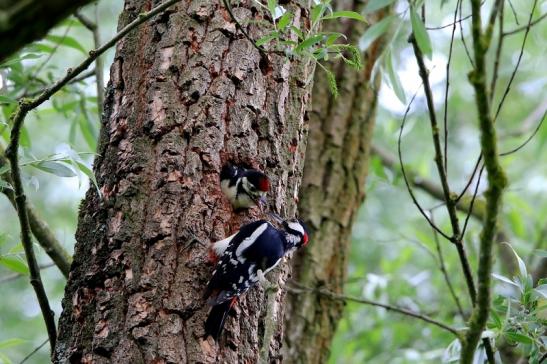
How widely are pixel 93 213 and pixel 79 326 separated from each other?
413mm

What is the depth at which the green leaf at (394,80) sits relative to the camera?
2197 millimetres

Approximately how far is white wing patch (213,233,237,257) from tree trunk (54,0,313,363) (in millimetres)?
30

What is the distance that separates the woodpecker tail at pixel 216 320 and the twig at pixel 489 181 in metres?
0.84

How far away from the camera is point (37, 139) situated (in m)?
7.54

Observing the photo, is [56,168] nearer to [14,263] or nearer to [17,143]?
[17,143]

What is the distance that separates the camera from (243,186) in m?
2.55

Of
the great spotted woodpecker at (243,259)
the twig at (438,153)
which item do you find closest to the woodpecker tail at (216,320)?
the great spotted woodpecker at (243,259)

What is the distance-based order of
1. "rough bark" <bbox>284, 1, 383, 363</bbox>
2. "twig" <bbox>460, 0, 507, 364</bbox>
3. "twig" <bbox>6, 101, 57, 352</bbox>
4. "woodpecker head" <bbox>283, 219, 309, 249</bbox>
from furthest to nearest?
"rough bark" <bbox>284, 1, 383, 363</bbox>
"woodpecker head" <bbox>283, 219, 309, 249</bbox>
"twig" <bbox>6, 101, 57, 352</bbox>
"twig" <bbox>460, 0, 507, 364</bbox>

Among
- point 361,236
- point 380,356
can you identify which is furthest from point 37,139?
point 380,356

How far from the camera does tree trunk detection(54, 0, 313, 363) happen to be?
8.04ft

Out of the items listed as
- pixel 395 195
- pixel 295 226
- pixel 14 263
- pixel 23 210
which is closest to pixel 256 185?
pixel 295 226

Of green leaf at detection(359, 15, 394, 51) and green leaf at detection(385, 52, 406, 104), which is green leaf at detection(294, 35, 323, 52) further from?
green leaf at detection(359, 15, 394, 51)

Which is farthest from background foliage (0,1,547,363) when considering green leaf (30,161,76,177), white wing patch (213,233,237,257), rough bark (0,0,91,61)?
rough bark (0,0,91,61)

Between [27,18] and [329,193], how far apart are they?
329 centimetres
